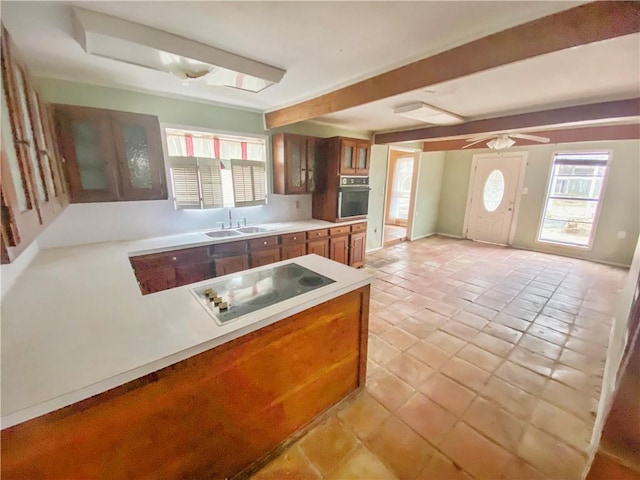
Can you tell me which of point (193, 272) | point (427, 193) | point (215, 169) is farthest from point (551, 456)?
point (427, 193)

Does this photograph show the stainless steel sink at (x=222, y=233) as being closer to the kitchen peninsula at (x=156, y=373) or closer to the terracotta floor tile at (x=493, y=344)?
the kitchen peninsula at (x=156, y=373)

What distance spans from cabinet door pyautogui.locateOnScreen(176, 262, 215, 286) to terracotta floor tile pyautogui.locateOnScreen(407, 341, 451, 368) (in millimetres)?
2235

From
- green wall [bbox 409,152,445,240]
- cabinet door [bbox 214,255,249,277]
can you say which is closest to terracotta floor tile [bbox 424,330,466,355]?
cabinet door [bbox 214,255,249,277]

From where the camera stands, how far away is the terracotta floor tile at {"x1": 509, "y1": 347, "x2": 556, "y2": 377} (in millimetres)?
2289

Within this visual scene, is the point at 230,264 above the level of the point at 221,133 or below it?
below

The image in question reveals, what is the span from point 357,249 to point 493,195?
13.1 ft

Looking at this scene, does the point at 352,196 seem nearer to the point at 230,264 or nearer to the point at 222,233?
the point at 222,233

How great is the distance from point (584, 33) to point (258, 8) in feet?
5.37

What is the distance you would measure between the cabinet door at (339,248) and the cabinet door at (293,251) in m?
0.54

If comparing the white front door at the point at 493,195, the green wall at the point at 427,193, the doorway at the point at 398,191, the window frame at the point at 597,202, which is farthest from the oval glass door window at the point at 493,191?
the doorway at the point at 398,191

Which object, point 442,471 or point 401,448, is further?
point 401,448

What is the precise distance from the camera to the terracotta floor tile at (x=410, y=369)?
2168mm

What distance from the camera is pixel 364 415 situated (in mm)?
1853

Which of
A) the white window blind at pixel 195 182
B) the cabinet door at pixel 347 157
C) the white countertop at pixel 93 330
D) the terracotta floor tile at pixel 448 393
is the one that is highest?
the cabinet door at pixel 347 157
